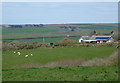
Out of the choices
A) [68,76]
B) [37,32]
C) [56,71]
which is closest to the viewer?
[68,76]

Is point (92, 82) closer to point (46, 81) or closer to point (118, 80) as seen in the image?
point (118, 80)

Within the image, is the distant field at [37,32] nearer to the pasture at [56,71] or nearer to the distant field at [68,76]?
the pasture at [56,71]

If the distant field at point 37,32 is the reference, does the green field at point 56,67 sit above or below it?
below

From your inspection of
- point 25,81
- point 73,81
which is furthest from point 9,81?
point 73,81

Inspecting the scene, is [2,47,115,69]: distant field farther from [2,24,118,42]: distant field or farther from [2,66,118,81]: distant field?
[2,24,118,42]: distant field

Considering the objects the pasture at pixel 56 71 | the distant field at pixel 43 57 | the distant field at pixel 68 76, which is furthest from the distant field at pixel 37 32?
the distant field at pixel 68 76

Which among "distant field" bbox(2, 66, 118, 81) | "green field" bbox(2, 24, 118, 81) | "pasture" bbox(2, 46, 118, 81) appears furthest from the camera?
"green field" bbox(2, 24, 118, 81)

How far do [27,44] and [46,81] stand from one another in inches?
1172

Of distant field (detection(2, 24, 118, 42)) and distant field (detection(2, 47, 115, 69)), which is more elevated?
distant field (detection(2, 24, 118, 42))

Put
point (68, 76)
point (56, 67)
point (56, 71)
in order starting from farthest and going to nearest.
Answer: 1. point (56, 67)
2. point (56, 71)
3. point (68, 76)

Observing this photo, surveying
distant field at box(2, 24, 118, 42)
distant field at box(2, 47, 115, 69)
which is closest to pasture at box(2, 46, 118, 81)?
distant field at box(2, 47, 115, 69)

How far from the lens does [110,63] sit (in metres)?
14.9

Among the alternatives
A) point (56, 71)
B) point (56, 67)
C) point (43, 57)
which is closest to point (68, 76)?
point (56, 71)

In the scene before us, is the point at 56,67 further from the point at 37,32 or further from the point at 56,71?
the point at 37,32
